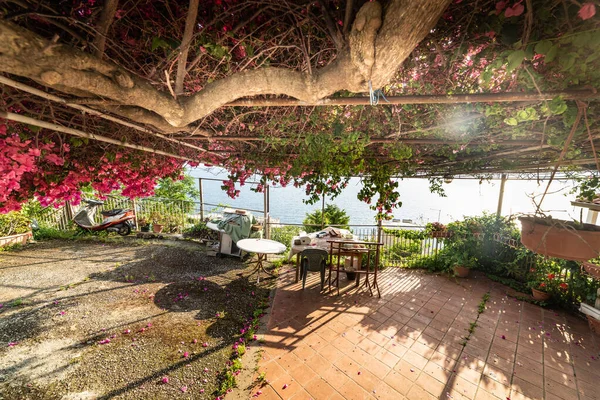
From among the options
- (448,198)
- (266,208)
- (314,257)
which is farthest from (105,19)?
(448,198)

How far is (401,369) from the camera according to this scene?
2889mm

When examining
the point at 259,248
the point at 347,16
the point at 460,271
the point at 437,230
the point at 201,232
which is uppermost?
the point at 347,16

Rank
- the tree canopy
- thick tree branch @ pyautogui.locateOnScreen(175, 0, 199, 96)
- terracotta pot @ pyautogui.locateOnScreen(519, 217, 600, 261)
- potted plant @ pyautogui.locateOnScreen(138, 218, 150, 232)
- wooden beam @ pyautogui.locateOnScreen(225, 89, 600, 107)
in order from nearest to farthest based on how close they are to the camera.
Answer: the tree canopy < thick tree branch @ pyautogui.locateOnScreen(175, 0, 199, 96) < wooden beam @ pyautogui.locateOnScreen(225, 89, 600, 107) < terracotta pot @ pyautogui.locateOnScreen(519, 217, 600, 261) < potted plant @ pyautogui.locateOnScreen(138, 218, 150, 232)

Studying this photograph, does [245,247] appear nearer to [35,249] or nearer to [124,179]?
[124,179]

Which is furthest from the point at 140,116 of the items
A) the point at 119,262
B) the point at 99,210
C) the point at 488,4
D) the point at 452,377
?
the point at 99,210

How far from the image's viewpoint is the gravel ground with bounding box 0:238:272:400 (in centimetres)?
255

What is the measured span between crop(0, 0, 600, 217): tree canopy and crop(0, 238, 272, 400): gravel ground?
199 cm

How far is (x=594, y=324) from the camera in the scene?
12.5 ft

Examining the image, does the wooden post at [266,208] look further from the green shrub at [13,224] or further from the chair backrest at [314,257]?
the green shrub at [13,224]

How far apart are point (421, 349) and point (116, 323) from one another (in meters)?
4.55

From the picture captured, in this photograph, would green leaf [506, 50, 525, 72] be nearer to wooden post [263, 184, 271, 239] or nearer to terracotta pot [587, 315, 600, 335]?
terracotta pot [587, 315, 600, 335]

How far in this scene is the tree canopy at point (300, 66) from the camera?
3.19ft

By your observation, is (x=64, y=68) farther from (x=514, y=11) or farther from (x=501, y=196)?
(x=501, y=196)

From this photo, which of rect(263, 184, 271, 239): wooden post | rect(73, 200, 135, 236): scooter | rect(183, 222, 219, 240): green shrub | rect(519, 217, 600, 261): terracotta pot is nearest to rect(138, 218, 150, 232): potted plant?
rect(73, 200, 135, 236): scooter
